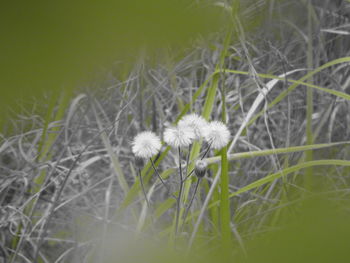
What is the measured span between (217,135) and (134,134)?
0.28 meters

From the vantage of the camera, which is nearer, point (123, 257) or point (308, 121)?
point (123, 257)

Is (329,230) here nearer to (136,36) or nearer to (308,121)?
(136,36)

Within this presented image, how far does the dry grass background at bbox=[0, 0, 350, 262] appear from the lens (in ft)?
1.67

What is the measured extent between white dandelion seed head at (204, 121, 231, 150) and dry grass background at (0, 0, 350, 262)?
0.34 feet

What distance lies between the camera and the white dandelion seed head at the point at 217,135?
39cm

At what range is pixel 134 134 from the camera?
26.0 inches

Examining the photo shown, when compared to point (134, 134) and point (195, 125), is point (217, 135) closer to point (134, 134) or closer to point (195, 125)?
point (195, 125)

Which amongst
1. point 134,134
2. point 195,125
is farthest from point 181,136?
point 134,134

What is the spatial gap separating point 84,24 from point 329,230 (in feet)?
0.34

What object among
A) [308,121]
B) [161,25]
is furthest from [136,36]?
[308,121]

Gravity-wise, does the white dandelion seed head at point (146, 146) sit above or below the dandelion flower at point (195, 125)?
below

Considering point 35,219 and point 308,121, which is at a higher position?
point 308,121

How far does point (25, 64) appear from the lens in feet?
0.34

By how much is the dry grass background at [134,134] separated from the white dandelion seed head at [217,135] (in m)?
0.10
